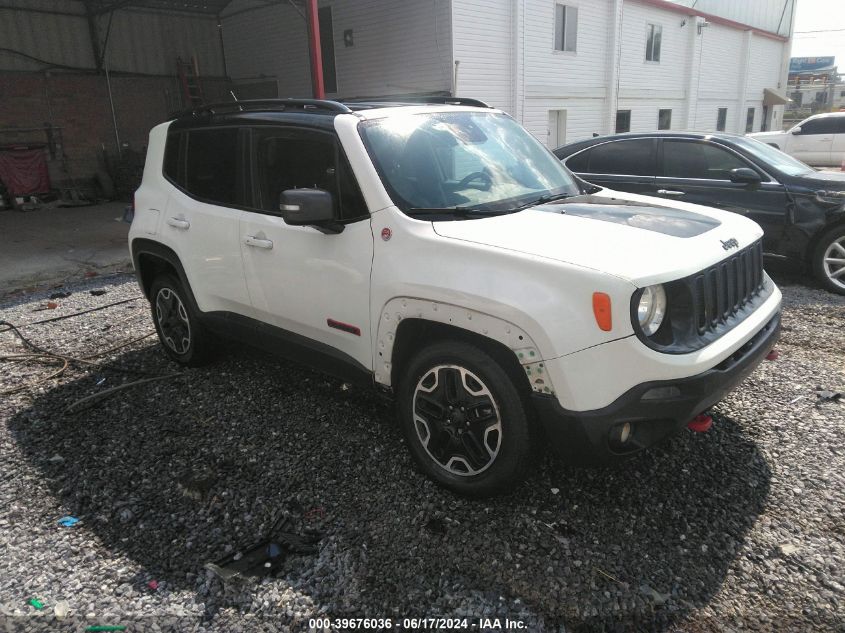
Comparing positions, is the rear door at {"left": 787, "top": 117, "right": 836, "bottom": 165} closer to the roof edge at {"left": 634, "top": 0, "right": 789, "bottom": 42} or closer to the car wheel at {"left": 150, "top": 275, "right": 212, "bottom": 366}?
the roof edge at {"left": 634, "top": 0, "right": 789, "bottom": 42}

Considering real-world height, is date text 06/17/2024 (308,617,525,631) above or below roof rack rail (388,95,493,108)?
below

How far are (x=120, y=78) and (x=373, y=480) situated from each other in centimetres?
1819

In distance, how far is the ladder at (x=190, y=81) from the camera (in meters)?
18.4

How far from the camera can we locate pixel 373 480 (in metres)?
3.34

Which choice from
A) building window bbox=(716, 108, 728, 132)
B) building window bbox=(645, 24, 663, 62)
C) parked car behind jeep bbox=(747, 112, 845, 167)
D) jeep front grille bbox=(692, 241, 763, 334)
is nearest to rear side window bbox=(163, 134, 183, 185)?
jeep front grille bbox=(692, 241, 763, 334)

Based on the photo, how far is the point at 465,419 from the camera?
294 centimetres

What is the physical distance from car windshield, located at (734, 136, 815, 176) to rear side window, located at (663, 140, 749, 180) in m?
0.22

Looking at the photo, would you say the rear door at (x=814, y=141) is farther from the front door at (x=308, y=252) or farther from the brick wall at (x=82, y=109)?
the brick wall at (x=82, y=109)

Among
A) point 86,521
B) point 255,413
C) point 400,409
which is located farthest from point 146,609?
point 255,413

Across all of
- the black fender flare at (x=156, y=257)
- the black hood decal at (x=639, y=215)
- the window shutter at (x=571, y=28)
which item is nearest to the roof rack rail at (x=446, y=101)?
the black hood decal at (x=639, y=215)

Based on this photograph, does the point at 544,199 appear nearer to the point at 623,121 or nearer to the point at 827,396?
the point at 827,396

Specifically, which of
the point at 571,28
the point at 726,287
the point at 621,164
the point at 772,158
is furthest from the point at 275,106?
the point at 571,28

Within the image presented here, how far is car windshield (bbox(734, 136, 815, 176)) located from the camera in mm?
6758

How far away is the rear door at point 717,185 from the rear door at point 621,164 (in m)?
0.13
